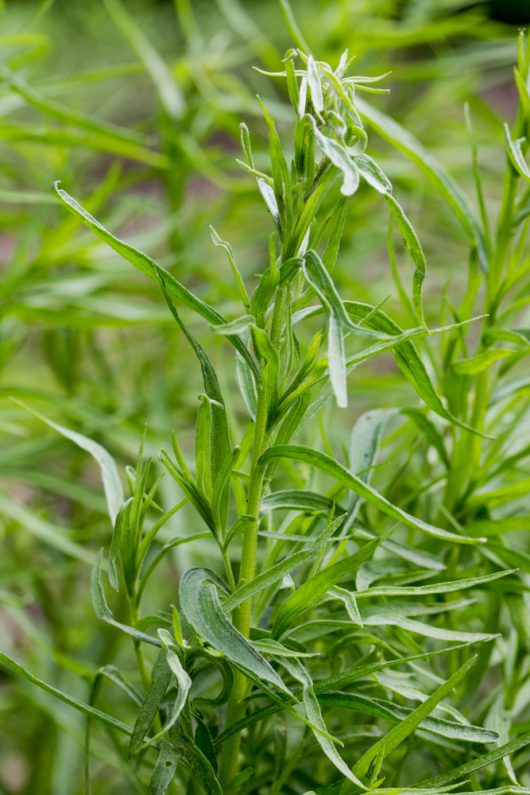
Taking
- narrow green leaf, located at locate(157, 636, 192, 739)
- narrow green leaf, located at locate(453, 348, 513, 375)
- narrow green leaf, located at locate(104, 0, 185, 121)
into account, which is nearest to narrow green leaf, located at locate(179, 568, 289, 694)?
narrow green leaf, located at locate(157, 636, 192, 739)

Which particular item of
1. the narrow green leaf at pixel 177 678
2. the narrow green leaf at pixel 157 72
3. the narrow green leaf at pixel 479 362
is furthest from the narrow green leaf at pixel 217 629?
the narrow green leaf at pixel 157 72

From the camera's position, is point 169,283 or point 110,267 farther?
point 110,267

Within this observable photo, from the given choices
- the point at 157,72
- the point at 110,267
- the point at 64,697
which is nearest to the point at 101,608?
the point at 64,697

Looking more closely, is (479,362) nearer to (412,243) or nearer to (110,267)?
(412,243)

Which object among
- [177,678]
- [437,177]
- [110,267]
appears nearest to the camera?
[177,678]

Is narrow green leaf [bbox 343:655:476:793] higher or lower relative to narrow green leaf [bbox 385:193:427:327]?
lower

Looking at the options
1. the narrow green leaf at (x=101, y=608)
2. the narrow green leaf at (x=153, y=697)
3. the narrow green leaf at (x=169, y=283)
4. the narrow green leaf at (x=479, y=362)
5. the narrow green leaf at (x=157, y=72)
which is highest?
the narrow green leaf at (x=157, y=72)

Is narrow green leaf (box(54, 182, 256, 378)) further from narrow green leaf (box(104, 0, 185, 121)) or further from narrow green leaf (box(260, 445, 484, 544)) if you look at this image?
narrow green leaf (box(104, 0, 185, 121))

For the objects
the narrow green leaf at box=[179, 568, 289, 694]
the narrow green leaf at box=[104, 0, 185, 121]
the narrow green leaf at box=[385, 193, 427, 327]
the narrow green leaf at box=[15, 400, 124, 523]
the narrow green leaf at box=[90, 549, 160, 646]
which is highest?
the narrow green leaf at box=[104, 0, 185, 121]

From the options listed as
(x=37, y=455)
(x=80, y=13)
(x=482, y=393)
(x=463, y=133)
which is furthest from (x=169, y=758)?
(x=80, y=13)

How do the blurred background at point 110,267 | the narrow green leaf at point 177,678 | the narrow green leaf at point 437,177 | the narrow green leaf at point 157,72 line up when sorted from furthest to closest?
the narrow green leaf at point 157,72
the blurred background at point 110,267
the narrow green leaf at point 437,177
the narrow green leaf at point 177,678

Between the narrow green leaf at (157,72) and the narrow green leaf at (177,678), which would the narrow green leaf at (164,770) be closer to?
the narrow green leaf at (177,678)

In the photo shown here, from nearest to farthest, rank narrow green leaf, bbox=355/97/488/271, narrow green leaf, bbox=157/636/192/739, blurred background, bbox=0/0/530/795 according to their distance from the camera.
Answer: narrow green leaf, bbox=157/636/192/739 → narrow green leaf, bbox=355/97/488/271 → blurred background, bbox=0/0/530/795

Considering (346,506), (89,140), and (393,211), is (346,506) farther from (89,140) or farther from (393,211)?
(89,140)
